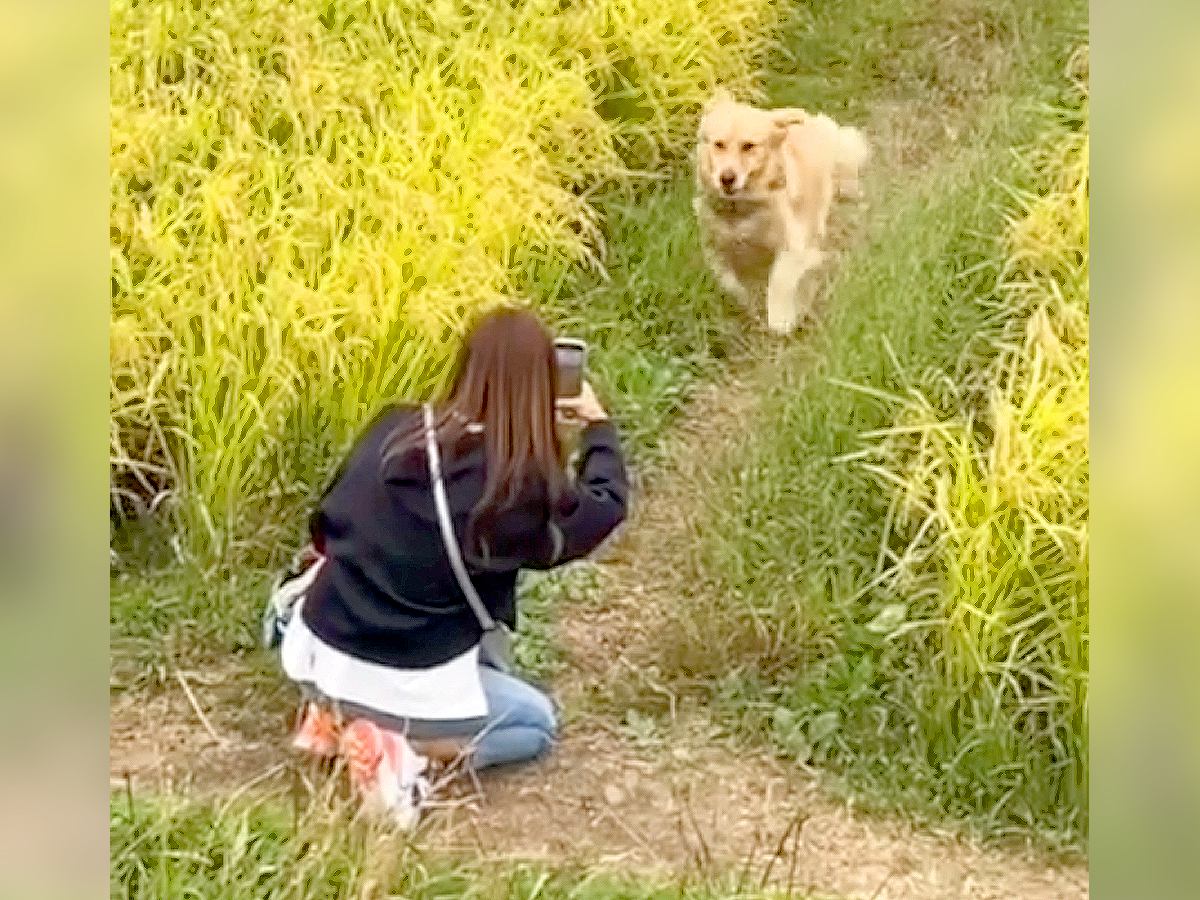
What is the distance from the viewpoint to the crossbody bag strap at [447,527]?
126cm

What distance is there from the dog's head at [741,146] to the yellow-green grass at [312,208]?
0.03 metres

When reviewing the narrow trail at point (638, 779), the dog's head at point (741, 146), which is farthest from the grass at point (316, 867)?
the dog's head at point (741, 146)

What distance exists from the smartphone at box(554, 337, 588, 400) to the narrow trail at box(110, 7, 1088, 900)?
10 cm

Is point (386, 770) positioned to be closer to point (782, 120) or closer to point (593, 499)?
point (593, 499)

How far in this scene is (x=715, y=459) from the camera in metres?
1.30

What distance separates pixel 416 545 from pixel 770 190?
472 mm

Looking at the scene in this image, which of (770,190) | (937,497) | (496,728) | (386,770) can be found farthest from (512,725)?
(770,190)

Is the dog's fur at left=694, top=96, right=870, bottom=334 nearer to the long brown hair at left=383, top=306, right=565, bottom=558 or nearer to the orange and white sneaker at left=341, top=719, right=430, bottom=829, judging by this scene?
the long brown hair at left=383, top=306, right=565, bottom=558

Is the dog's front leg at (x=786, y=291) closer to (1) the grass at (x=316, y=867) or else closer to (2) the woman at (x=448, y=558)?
(2) the woman at (x=448, y=558)
